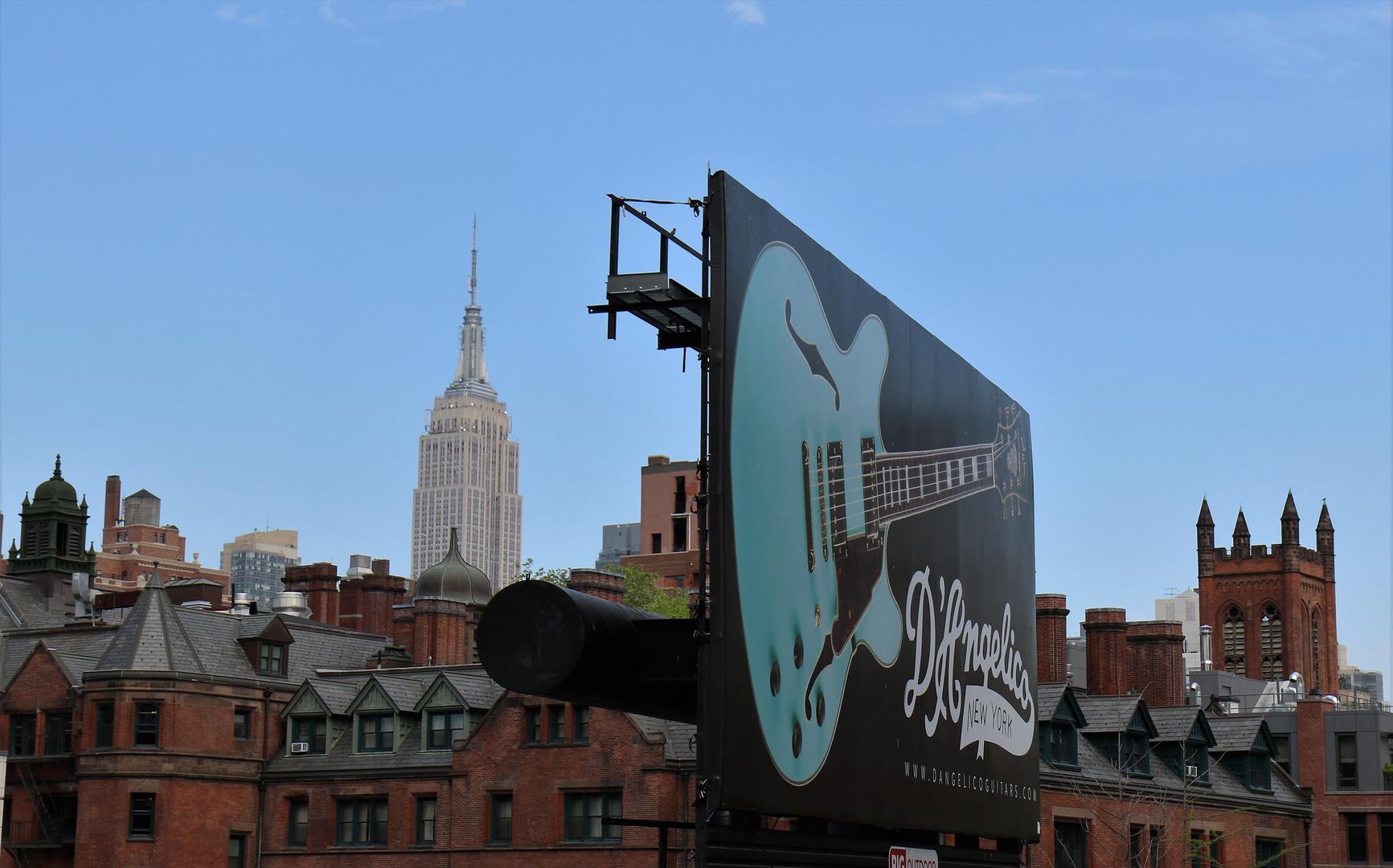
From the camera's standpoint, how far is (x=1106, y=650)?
59094 mm

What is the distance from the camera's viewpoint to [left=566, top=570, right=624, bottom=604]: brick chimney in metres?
49.9

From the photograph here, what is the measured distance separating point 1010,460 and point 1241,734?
3610cm

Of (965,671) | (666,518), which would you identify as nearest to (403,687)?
(965,671)

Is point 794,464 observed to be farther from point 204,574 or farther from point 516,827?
point 204,574

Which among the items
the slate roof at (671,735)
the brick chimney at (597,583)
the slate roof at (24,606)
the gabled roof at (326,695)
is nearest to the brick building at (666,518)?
the slate roof at (24,606)

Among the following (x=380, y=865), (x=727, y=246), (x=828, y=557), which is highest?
(x=727, y=246)

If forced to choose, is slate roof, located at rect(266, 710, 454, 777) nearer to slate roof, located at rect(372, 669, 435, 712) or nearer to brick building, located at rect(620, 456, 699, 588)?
slate roof, located at rect(372, 669, 435, 712)

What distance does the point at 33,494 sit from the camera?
260ft

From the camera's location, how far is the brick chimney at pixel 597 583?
1966 inches

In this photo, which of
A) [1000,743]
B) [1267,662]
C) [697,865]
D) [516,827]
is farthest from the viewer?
[1267,662]

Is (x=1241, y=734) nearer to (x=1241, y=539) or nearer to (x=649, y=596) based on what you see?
(x=649, y=596)

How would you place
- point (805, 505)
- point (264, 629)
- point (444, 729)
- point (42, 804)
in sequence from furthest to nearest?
1. point (264, 629)
2. point (42, 804)
3. point (444, 729)
4. point (805, 505)

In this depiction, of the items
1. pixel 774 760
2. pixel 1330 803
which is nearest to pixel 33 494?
pixel 1330 803

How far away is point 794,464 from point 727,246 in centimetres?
245
